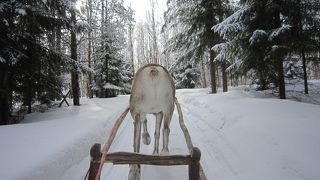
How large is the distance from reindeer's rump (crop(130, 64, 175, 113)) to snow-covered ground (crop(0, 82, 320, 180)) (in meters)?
1.19

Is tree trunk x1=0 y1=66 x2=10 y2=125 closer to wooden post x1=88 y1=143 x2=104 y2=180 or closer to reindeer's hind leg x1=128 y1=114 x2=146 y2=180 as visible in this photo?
reindeer's hind leg x1=128 y1=114 x2=146 y2=180

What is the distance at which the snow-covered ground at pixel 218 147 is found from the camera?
4723mm

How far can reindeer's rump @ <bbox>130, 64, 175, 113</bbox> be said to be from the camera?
4.48m

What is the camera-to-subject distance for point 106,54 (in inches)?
992

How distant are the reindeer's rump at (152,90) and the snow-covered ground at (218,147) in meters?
1.19

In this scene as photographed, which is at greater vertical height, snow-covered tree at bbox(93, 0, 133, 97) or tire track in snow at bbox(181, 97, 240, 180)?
snow-covered tree at bbox(93, 0, 133, 97)

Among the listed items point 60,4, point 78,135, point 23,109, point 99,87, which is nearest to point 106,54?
point 99,87

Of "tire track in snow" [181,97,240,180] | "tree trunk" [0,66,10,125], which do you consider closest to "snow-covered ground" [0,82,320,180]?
"tire track in snow" [181,97,240,180]

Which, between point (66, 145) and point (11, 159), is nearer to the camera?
point (11, 159)

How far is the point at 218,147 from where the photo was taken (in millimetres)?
6488

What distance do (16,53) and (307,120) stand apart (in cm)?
871

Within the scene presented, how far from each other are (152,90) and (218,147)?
2.66 m

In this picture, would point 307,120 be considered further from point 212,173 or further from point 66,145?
point 66,145

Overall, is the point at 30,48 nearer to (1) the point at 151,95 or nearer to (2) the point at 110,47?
(1) the point at 151,95
